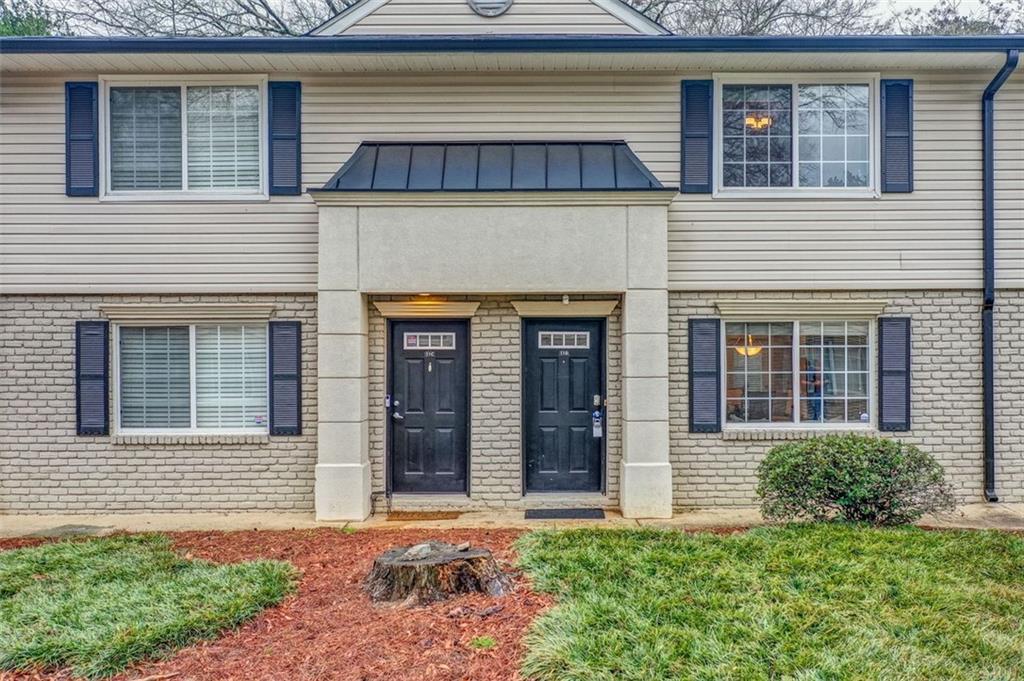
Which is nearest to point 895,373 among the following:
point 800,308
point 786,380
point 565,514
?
point 786,380

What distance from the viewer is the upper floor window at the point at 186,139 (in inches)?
283

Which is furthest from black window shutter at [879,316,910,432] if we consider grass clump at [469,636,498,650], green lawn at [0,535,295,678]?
green lawn at [0,535,295,678]

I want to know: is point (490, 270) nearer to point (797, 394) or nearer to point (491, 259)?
point (491, 259)

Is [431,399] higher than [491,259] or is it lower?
lower

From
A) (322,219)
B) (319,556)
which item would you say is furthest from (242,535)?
(322,219)

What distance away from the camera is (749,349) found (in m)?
7.27

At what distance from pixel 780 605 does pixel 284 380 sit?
5494mm

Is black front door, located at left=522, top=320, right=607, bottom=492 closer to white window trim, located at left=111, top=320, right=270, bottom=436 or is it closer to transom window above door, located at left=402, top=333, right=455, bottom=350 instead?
transom window above door, located at left=402, top=333, right=455, bottom=350

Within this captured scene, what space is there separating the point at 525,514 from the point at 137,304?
5.03 meters

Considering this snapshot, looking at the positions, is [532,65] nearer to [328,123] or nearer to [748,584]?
[328,123]

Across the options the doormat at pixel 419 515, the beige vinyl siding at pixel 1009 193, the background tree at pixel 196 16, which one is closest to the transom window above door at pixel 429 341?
the doormat at pixel 419 515

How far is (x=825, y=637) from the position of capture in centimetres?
355

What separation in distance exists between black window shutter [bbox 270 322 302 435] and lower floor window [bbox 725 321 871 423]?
16.5ft

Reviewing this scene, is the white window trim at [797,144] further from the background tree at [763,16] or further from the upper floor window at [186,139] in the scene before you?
the background tree at [763,16]
